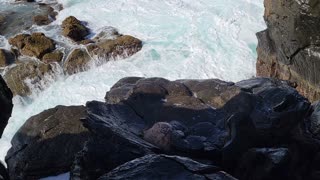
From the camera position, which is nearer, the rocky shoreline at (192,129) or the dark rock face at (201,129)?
the rocky shoreline at (192,129)

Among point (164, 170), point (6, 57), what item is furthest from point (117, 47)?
point (164, 170)

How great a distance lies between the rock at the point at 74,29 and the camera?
16.5m

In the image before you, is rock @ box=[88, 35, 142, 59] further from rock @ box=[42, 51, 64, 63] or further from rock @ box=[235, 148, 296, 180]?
rock @ box=[235, 148, 296, 180]

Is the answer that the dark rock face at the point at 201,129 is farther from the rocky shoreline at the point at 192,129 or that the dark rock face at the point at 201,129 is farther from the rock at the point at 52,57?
the rock at the point at 52,57

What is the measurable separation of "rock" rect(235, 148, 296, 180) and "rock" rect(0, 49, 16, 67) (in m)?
10.6

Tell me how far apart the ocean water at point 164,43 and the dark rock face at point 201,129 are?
4078 mm

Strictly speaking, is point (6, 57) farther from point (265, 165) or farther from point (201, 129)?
point (265, 165)

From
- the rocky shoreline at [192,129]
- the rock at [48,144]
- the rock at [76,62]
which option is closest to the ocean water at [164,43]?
the rock at [76,62]

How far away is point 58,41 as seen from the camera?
16.2 m

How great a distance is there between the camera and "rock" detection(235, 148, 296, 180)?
21.4ft

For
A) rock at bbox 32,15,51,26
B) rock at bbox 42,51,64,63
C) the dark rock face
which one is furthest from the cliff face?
rock at bbox 32,15,51,26

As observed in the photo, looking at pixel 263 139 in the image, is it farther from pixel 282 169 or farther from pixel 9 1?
pixel 9 1

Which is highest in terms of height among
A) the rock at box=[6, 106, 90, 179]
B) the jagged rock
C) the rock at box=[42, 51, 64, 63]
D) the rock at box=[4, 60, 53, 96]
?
the jagged rock

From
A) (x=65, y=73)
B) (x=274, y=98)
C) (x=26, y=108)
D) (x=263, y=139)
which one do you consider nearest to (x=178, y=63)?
(x=65, y=73)
